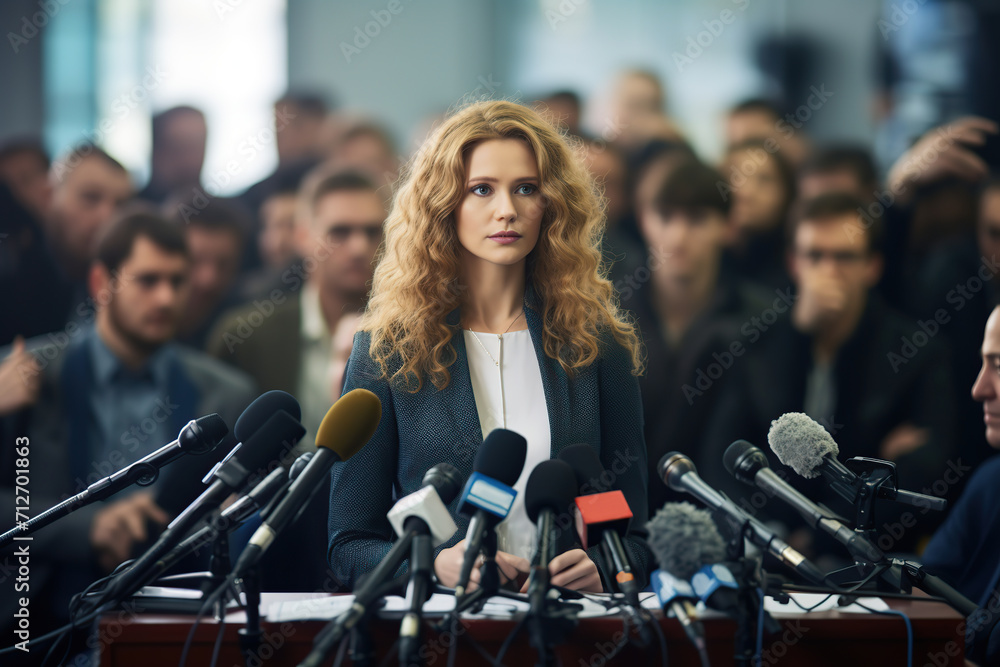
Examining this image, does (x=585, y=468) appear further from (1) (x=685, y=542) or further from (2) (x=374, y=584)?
(2) (x=374, y=584)

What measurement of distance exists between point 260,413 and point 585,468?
570 millimetres

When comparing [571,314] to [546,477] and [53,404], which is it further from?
[53,404]

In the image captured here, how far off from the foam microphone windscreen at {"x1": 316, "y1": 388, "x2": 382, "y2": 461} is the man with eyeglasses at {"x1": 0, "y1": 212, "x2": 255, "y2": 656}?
179 cm

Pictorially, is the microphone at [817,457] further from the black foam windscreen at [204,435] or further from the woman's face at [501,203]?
the black foam windscreen at [204,435]

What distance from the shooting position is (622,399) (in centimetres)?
178

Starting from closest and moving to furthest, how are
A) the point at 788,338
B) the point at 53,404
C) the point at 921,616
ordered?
the point at 921,616 → the point at 53,404 → the point at 788,338

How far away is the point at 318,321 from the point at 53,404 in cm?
112

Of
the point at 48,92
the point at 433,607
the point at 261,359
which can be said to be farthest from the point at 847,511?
the point at 48,92

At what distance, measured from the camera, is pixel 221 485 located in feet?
4.05

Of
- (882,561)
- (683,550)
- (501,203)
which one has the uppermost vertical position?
(501,203)

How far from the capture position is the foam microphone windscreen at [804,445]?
4.63 feet

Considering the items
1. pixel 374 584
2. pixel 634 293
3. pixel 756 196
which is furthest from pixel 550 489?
pixel 756 196

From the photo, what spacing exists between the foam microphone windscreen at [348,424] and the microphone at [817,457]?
2.33 ft

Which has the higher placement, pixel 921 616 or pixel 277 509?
pixel 277 509
